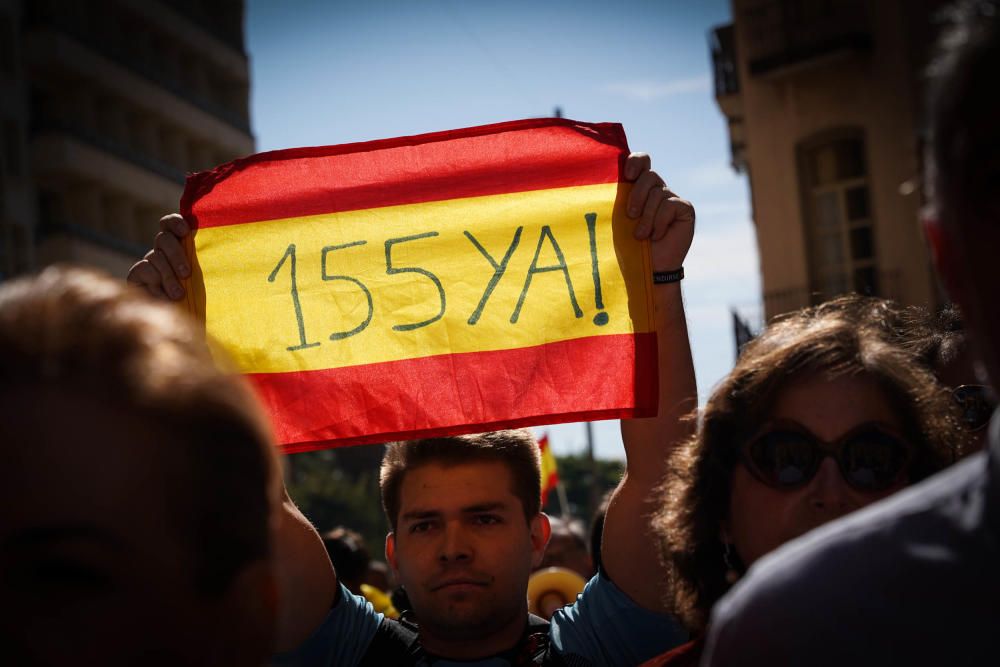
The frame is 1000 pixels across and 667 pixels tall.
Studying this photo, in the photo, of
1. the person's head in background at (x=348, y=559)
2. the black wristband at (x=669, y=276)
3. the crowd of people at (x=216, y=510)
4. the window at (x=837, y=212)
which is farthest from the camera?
the window at (x=837, y=212)

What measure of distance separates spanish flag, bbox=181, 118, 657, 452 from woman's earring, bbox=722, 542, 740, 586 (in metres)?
1.07

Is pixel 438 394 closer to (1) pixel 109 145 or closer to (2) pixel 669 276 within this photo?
(2) pixel 669 276

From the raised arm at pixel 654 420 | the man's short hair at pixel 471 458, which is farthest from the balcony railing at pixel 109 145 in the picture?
the raised arm at pixel 654 420

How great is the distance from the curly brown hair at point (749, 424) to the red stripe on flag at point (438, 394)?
1063mm

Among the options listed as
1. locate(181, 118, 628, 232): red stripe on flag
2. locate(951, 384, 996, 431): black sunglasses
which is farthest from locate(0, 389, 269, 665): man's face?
locate(181, 118, 628, 232): red stripe on flag

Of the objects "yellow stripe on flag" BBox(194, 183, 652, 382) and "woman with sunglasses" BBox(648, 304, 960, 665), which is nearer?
"woman with sunglasses" BBox(648, 304, 960, 665)

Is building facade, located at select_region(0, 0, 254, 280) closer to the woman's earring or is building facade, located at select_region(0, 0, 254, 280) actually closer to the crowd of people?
the woman's earring

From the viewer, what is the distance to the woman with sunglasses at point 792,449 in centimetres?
262

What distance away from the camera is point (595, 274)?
4004mm

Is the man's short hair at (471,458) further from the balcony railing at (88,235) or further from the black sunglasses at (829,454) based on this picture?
the balcony railing at (88,235)

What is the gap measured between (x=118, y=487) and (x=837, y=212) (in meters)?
20.3

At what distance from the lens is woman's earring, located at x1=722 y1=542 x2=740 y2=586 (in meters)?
2.76

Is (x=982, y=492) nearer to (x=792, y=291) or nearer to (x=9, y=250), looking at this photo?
(x=792, y=291)

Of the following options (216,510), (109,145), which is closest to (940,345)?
(216,510)
